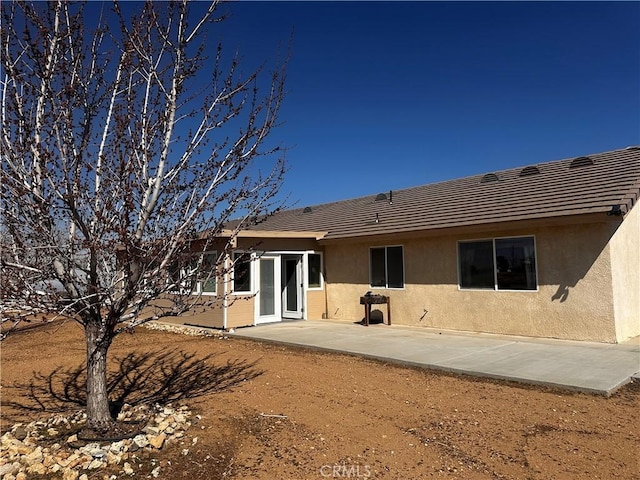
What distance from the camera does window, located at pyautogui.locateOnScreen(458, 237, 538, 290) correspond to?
1079 centimetres

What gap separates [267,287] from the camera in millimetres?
14234

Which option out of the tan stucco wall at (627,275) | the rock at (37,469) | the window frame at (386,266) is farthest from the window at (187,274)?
the window frame at (386,266)

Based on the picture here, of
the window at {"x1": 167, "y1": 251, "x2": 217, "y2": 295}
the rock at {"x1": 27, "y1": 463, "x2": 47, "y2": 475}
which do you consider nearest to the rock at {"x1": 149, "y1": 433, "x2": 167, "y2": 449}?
the rock at {"x1": 27, "y1": 463, "x2": 47, "y2": 475}

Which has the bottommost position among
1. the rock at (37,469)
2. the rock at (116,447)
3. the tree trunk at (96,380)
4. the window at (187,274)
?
the rock at (37,469)

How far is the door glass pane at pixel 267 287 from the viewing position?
1396cm

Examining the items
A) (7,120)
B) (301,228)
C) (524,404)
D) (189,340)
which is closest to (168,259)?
(7,120)

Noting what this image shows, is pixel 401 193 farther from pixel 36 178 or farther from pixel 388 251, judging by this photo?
pixel 36 178

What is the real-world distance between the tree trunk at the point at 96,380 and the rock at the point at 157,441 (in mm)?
571

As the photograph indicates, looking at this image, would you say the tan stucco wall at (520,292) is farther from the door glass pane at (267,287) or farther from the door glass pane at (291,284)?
the door glass pane at (267,287)

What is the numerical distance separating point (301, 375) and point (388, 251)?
732 cm

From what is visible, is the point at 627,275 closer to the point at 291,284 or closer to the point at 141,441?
the point at 291,284

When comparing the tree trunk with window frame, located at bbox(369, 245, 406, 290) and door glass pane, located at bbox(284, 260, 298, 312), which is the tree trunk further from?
door glass pane, located at bbox(284, 260, 298, 312)

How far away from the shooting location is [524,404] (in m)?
5.70

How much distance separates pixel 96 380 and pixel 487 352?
6.94 meters
